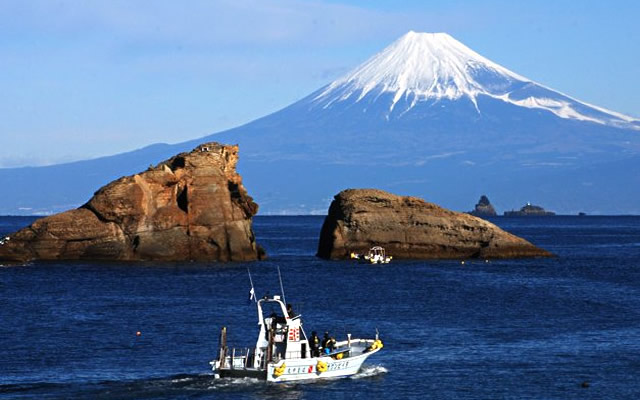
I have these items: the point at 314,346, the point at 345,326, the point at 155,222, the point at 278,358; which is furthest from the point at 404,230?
the point at 278,358

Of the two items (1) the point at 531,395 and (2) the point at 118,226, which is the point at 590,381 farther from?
(2) the point at 118,226

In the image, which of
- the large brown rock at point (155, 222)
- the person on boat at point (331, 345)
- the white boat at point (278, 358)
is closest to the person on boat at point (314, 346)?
the white boat at point (278, 358)

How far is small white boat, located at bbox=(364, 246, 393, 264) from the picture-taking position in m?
118

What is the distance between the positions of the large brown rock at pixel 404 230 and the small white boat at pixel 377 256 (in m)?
0.83

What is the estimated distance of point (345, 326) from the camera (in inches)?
2771

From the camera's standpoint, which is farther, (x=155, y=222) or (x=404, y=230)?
(x=404, y=230)

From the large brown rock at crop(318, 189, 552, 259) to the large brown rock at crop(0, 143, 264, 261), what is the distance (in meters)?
11.3

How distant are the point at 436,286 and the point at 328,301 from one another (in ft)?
46.8

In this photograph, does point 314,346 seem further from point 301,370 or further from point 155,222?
point 155,222

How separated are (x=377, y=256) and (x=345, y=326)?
47944 mm

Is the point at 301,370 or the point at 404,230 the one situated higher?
the point at 404,230

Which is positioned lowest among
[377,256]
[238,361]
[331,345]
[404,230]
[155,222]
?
[238,361]

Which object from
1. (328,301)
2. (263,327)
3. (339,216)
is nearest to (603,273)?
(339,216)

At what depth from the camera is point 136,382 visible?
53.2 meters
